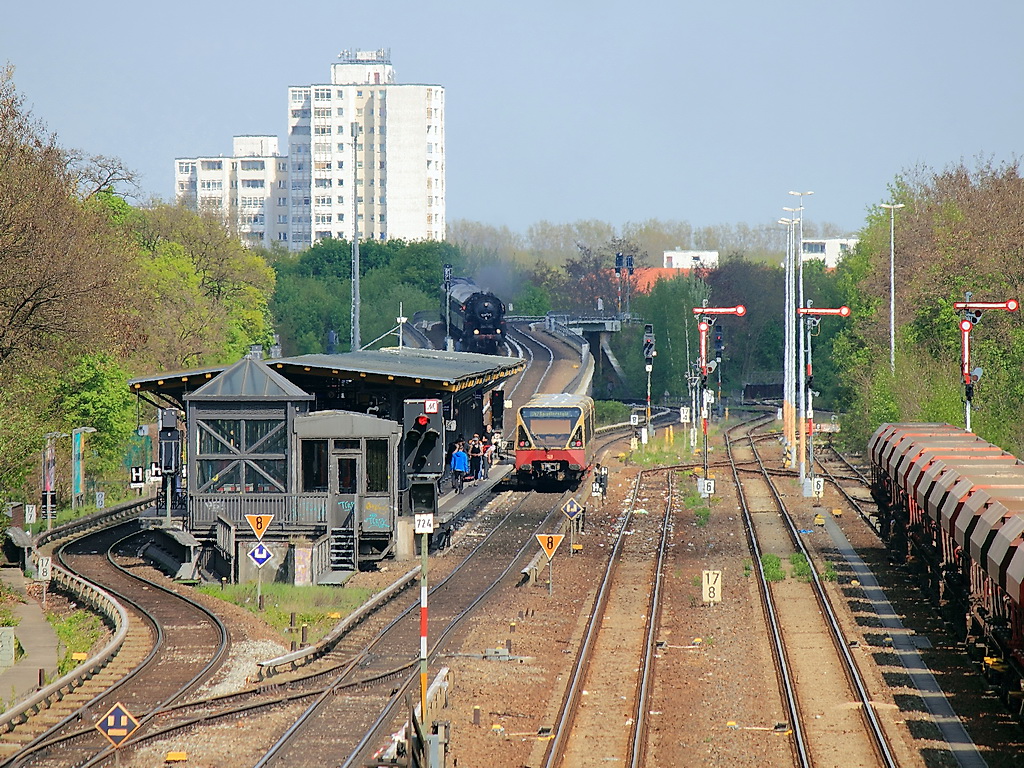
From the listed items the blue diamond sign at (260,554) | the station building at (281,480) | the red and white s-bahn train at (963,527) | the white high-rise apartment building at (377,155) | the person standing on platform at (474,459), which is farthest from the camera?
the white high-rise apartment building at (377,155)

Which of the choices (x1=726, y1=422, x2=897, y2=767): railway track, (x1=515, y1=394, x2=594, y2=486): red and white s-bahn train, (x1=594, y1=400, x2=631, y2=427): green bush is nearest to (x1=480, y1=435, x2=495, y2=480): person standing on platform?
(x1=515, y1=394, x2=594, y2=486): red and white s-bahn train

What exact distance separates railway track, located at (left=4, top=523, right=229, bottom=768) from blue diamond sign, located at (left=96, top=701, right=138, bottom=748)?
18 centimetres

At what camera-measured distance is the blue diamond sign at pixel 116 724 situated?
16.4 meters

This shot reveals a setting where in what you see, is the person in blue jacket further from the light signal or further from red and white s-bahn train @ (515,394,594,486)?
the light signal

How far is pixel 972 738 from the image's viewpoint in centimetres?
1745

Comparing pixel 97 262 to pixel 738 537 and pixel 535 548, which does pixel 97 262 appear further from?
pixel 738 537

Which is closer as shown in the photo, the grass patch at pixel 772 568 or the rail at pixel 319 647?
the rail at pixel 319 647

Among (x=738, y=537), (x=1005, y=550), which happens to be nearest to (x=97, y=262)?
(x=738, y=537)

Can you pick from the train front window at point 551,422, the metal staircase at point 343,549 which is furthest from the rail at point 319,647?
the train front window at point 551,422

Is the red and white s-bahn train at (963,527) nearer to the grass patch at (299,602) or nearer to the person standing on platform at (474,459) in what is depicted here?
the grass patch at (299,602)

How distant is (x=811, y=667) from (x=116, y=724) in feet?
35.7

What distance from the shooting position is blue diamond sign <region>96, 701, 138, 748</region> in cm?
1641

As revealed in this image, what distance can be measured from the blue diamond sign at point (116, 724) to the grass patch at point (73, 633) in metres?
5.91

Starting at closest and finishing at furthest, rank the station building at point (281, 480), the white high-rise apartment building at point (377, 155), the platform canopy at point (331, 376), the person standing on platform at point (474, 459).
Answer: the station building at point (281, 480)
the platform canopy at point (331, 376)
the person standing on platform at point (474, 459)
the white high-rise apartment building at point (377, 155)
